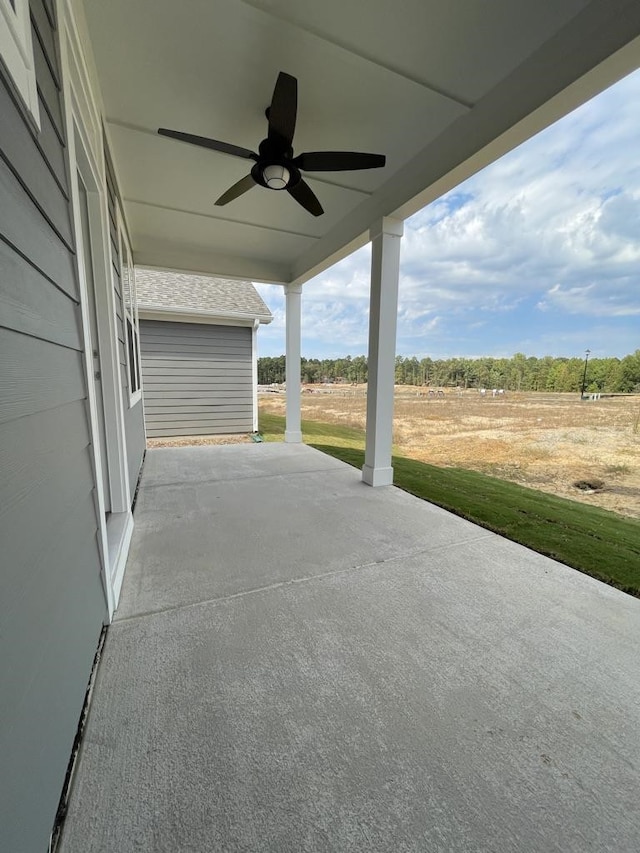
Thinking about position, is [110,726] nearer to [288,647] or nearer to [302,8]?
[288,647]

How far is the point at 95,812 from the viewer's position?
883 millimetres

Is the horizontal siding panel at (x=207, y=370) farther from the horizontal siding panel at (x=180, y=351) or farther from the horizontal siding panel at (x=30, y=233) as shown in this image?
the horizontal siding panel at (x=30, y=233)

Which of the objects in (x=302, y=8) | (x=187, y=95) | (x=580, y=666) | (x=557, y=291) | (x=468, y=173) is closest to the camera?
(x=580, y=666)

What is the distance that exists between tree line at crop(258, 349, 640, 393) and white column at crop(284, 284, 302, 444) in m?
6.12

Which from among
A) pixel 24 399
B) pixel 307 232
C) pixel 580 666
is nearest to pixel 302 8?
pixel 24 399

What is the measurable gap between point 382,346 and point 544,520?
7.29 feet

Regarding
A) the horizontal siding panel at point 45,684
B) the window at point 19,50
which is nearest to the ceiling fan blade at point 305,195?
the window at point 19,50

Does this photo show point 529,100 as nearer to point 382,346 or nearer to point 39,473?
point 382,346

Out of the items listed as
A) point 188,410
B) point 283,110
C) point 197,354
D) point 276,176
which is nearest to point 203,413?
point 188,410

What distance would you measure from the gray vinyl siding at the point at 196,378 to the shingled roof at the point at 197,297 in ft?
1.53

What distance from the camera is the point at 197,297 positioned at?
672cm

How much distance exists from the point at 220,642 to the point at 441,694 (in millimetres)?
912

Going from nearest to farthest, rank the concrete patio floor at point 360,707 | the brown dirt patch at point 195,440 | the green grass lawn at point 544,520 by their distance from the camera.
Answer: the concrete patio floor at point 360,707, the green grass lawn at point 544,520, the brown dirt patch at point 195,440

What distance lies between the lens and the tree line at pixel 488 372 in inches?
474
